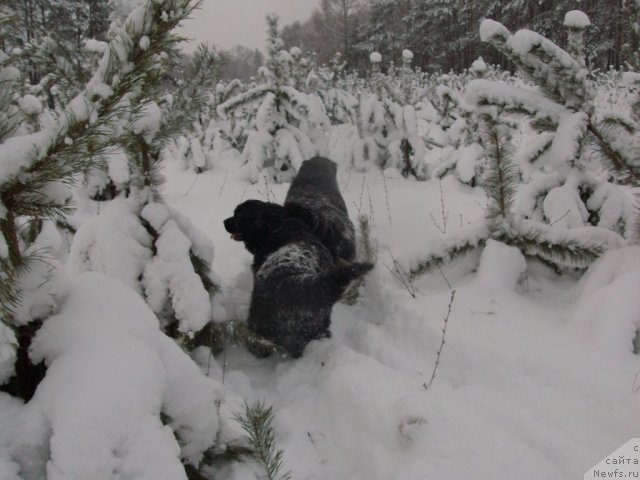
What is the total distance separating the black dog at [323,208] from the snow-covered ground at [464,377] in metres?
0.40

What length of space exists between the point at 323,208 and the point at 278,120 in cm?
394

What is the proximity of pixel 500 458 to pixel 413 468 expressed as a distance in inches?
13.3

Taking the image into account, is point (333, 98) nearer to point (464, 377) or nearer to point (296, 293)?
point (296, 293)

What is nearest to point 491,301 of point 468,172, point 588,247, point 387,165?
point 588,247

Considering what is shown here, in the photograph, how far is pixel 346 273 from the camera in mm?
2494

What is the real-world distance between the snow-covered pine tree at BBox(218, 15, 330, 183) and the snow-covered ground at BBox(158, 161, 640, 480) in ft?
13.0

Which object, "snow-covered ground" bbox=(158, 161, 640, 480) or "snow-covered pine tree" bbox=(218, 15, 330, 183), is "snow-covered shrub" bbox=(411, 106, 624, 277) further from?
"snow-covered pine tree" bbox=(218, 15, 330, 183)

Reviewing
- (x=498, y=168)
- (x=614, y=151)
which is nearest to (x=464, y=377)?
(x=498, y=168)

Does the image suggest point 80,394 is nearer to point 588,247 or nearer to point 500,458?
point 500,458

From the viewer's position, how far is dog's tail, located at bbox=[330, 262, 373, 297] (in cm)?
248

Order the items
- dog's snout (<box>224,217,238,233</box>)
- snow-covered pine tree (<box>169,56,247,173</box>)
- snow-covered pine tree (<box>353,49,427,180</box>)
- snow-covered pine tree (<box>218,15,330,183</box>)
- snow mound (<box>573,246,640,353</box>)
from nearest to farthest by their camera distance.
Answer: snow mound (<box>573,246,640,353</box>) < dog's snout (<box>224,217,238,233</box>) < snow-covered pine tree (<box>218,15,330,183</box>) < snow-covered pine tree (<box>353,49,427,180</box>) < snow-covered pine tree (<box>169,56,247,173</box>)

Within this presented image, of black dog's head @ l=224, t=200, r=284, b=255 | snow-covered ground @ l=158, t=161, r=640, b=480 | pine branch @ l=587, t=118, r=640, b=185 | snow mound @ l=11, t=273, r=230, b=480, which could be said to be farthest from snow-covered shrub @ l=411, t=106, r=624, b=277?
snow mound @ l=11, t=273, r=230, b=480

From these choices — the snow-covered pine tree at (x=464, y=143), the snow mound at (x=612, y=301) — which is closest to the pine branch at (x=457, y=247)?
the snow mound at (x=612, y=301)

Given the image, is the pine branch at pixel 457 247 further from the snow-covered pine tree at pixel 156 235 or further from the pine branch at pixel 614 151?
the snow-covered pine tree at pixel 156 235
